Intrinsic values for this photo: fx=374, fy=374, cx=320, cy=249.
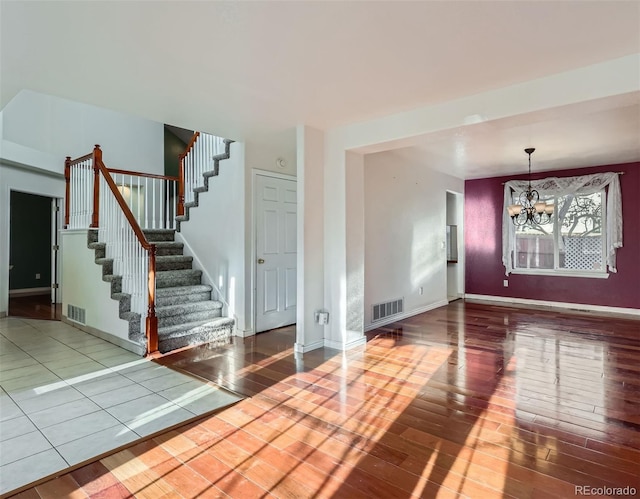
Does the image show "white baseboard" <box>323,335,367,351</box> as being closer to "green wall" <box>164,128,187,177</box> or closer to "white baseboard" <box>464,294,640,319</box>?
"white baseboard" <box>464,294,640,319</box>

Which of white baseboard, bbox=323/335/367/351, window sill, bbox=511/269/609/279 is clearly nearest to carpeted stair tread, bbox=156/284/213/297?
white baseboard, bbox=323/335/367/351

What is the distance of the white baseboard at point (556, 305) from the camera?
21.0 ft

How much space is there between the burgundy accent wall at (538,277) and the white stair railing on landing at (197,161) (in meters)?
5.38

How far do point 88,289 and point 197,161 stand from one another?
2.35 metres

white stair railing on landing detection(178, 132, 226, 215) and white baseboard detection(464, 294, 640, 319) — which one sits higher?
white stair railing on landing detection(178, 132, 226, 215)

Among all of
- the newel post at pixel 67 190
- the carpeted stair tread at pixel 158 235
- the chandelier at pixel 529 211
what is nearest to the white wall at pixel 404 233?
the chandelier at pixel 529 211

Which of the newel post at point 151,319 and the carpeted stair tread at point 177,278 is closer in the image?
the newel post at point 151,319

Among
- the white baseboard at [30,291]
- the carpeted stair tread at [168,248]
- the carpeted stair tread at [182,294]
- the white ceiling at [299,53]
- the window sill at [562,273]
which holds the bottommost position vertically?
the white baseboard at [30,291]

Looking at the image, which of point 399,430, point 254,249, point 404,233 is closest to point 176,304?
point 254,249

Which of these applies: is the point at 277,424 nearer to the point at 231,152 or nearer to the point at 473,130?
the point at 473,130

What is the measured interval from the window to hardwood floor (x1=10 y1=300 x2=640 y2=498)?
118 inches

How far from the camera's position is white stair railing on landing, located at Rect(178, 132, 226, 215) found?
17.7 ft

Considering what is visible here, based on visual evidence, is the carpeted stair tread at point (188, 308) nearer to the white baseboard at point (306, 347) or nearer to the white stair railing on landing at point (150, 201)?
the white baseboard at point (306, 347)

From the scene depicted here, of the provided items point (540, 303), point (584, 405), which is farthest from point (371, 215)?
point (540, 303)
